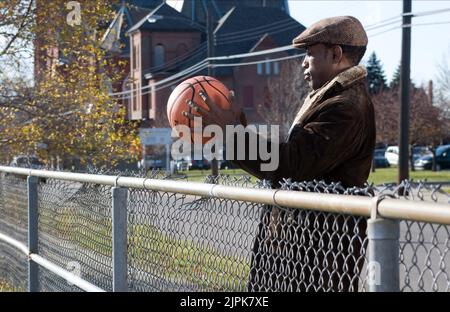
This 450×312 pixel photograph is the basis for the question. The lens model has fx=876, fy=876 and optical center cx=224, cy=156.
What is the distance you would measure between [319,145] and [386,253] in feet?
3.63

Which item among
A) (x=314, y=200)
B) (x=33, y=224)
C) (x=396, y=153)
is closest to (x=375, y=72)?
(x=396, y=153)

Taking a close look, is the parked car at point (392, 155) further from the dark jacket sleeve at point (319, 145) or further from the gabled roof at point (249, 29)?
the dark jacket sleeve at point (319, 145)

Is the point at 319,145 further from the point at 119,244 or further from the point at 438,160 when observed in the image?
the point at 438,160

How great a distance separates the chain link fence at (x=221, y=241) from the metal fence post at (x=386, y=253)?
7cm

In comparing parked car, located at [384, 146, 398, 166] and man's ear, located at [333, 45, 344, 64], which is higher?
man's ear, located at [333, 45, 344, 64]

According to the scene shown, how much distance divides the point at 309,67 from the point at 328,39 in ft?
0.61

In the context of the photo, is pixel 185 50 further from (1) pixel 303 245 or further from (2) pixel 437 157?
(1) pixel 303 245

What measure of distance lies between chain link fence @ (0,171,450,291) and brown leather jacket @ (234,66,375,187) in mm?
123

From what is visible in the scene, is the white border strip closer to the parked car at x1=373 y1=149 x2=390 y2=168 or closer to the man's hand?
the man's hand

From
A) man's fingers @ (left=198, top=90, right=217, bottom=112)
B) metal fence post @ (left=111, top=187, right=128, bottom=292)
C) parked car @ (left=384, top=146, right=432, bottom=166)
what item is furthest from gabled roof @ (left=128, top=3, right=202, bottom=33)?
man's fingers @ (left=198, top=90, right=217, bottom=112)

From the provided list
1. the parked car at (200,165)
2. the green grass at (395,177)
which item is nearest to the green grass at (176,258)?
the green grass at (395,177)

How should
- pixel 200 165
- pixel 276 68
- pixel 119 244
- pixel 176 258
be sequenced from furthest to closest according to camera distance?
pixel 276 68
pixel 200 165
pixel 119 244
pixel 176 258

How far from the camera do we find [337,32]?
162 inches

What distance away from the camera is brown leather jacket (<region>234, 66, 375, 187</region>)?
3.78 metres
